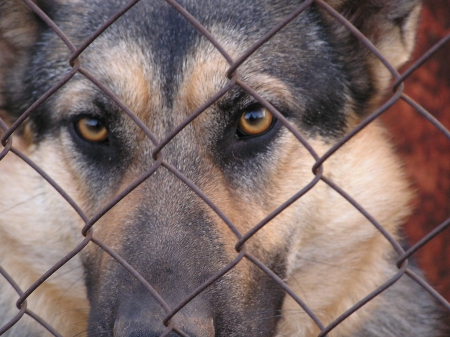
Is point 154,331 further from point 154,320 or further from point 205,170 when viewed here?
point 205,170

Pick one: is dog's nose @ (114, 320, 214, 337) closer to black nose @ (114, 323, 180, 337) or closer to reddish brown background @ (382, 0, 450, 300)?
black nose @ (114, 323, 180, 337)

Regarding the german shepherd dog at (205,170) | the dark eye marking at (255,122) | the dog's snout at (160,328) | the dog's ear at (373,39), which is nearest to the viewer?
the dog's snout at (160,328)

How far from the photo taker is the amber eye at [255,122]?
2.34 metres

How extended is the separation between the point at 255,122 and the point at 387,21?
29.6 inches

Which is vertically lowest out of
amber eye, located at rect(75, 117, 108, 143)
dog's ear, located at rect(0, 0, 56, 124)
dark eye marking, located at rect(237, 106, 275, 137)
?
dark eye marking, located at rect(237, 106, 275, 137)

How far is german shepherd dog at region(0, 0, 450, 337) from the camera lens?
2.09 meters

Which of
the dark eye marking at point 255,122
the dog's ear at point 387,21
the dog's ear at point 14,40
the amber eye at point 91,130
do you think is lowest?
the dark eye marking at point 255,122

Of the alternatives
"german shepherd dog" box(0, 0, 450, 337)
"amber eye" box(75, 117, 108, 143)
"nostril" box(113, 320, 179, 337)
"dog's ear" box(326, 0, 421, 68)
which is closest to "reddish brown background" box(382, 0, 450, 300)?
"german shepherd dog" box(0, 0, 450, 337)

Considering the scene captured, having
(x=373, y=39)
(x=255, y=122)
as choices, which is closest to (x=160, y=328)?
(x=255, y=122)

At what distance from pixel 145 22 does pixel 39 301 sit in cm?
147

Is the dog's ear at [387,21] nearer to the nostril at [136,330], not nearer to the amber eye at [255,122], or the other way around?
the amber eye at [255,122]

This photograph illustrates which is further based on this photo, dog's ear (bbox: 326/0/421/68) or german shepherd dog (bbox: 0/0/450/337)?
dog's ear (bbox: 326/0/421/68)

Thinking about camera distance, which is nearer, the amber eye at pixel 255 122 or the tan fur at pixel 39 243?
the amber eye at pixel 255 122

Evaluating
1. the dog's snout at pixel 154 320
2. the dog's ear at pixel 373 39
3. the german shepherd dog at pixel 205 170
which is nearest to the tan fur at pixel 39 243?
the german shepherd dog at pixel 205 170
